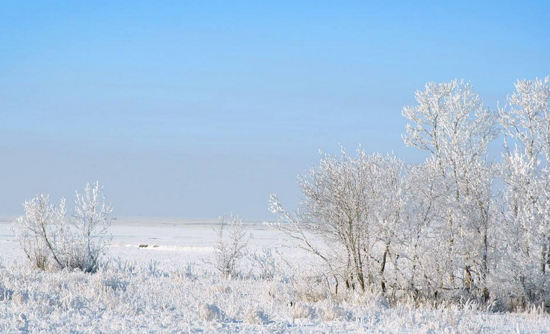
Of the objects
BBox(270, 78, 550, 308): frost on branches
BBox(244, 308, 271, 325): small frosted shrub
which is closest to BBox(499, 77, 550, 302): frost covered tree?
BBox(270, 78, 550, 308): frost on branches

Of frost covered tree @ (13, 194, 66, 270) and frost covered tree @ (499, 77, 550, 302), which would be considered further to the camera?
frost covered tree @ (13, 194, 66, 270)

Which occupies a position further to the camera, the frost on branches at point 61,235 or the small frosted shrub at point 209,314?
the frost on branches at point 61,235

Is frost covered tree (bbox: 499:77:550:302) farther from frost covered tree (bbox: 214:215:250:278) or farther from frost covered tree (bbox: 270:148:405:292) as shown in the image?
frost covered tree (bbox: 214:215:250:278)

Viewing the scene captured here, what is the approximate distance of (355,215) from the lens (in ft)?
36.8

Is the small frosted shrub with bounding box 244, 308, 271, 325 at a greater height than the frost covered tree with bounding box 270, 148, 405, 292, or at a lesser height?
lesser

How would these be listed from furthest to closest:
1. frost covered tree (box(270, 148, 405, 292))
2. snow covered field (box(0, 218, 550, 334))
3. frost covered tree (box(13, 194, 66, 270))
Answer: frost covered tree (box(13, 194, 66, 270)) < frost covered tree (box(270, 148, 405, 292)) < snow covered field (box(0, 218, 550, 334))

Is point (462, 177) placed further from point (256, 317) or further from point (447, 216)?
point (256, 317)

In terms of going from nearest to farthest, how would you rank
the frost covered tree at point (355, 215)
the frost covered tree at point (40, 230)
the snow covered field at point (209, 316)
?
the snow covered field at point (209, 316) < the frost covered tree at point (355, 215) < the frost covered tree at point (40, 230)

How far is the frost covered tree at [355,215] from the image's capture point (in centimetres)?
1098

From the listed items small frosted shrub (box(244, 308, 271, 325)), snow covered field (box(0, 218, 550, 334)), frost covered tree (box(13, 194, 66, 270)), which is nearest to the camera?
snow covered field (box(0, 218, 550, 334))

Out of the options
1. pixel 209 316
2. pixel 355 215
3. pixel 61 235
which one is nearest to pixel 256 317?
pixel 209 316

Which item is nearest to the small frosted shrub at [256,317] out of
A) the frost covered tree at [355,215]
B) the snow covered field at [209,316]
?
the snow covered field at [209,316]

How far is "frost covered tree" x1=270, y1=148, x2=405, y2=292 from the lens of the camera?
11.0 metres

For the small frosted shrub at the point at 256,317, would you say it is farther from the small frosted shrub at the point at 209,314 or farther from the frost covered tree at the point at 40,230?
the frost covered tree at the point at 40,230
